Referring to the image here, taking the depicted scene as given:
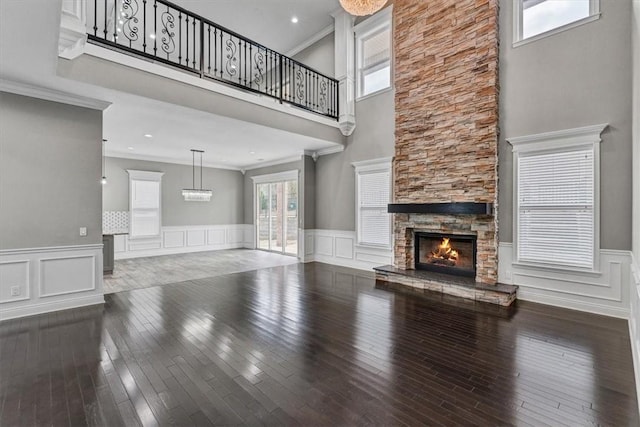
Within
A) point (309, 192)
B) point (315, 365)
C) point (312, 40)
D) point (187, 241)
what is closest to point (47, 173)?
point (315, 365)

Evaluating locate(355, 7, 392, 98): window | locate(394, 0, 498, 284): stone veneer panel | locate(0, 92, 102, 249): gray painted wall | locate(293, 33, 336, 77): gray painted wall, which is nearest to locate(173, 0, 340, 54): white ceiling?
locate(293, 33, 336, 77): gray painted wall

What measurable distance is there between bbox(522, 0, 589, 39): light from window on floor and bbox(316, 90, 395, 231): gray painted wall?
8.21ft

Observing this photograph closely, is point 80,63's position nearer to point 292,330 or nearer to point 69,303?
point 69,303

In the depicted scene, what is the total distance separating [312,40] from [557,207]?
7128 mm

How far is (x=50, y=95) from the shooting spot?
13.4 feet

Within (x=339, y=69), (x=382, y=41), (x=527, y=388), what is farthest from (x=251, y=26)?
(x=527, y=388)

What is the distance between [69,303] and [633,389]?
636 cm

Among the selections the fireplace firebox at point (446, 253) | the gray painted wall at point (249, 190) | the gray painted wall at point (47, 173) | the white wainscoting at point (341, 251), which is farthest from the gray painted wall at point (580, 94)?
the gray painted wall at point (249, 190)

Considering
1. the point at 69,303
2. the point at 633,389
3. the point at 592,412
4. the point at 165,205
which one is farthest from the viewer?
the point at 165,205

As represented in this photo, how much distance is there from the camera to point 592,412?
2.13 meters

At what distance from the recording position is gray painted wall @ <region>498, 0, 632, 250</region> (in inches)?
155

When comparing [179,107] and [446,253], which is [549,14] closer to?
[446,253]

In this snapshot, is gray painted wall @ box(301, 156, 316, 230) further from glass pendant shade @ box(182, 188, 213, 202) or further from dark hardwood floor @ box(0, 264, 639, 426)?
dark hardwood floor @ box(0, 264, 639, 426)

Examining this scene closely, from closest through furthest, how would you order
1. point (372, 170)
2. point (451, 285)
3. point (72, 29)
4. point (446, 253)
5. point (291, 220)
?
1. point (72, 29)
2. point (451, 285)
3. point (446, 253)
4. point (372, 170)
5. point (291, 220)
